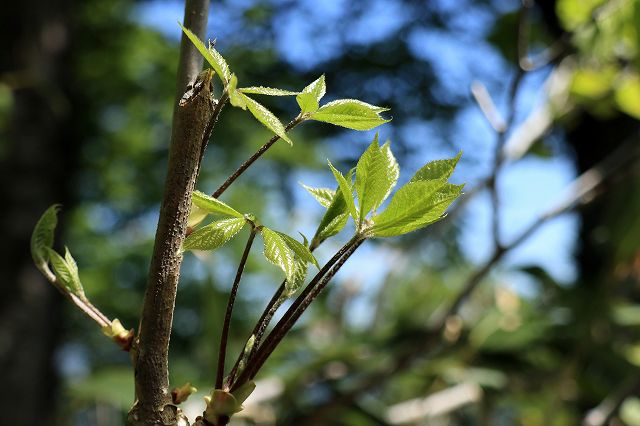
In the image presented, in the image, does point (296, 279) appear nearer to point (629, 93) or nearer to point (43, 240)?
point (43, 240)

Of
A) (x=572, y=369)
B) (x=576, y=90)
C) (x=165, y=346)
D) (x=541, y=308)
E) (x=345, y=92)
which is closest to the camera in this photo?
(x=165, y=346)

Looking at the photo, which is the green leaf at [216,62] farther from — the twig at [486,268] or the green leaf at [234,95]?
the twig at [486,268]

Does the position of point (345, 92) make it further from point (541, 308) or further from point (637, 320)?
point (637, 320)

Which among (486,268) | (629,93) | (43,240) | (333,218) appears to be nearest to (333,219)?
(333,218)

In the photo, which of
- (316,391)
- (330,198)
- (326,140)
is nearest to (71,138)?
(326,140)

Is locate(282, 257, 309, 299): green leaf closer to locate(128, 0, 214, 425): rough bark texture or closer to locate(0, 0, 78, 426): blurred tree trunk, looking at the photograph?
locate(128, 0, 214, 425): rough bark texture

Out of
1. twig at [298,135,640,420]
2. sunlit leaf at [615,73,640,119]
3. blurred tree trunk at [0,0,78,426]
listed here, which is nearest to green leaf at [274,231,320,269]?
twig at [298,135,640,420]

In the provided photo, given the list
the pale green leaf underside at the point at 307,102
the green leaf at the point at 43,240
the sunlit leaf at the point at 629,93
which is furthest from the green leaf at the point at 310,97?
the sunlit leaf at the point at 629,93
